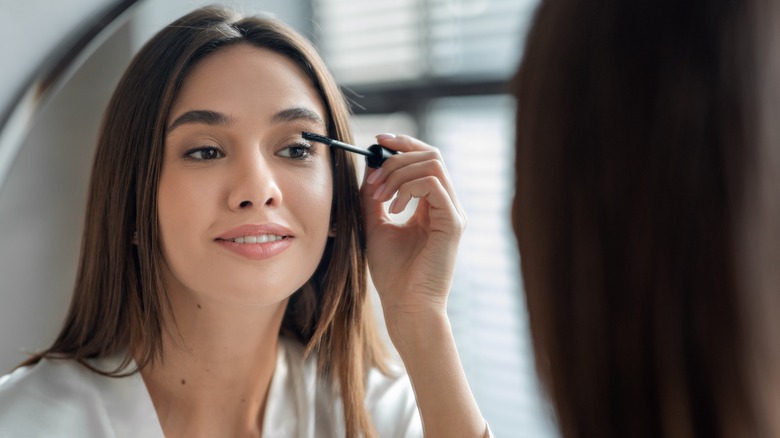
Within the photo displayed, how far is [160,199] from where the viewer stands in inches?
39.3

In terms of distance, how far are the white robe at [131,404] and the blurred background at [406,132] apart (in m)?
0.27

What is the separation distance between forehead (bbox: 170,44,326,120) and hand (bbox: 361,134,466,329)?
0.14m

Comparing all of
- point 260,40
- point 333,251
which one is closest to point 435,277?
point 333,251

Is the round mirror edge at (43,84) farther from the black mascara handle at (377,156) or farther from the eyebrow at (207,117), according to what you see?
the black mascara handle at (377,156)

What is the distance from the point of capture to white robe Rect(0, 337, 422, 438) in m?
0.97

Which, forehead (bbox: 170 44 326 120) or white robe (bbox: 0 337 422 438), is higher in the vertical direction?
forehead (bbox: 170 44 326 120)

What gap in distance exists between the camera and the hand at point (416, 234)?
100 centimetres

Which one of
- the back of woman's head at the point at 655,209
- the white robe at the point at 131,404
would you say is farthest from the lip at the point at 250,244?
the back of woman's head at the point at 655,209

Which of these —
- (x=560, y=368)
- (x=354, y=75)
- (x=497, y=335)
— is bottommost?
(x=497, y=335)

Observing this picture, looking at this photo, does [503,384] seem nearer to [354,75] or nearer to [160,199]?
[354,75]

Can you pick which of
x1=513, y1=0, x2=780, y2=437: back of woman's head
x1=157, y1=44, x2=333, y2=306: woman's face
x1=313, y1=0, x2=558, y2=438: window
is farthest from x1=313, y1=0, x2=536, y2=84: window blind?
x1=513, y1=0, x2=780, y2=437: back of woman's head

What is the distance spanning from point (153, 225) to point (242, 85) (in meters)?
0.22

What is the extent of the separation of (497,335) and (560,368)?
147 cm

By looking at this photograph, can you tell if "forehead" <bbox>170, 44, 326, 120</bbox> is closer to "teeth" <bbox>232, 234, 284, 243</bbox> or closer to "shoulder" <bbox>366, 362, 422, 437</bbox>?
"teeth" <bbox>232, 234, 284, 243</bbox>
